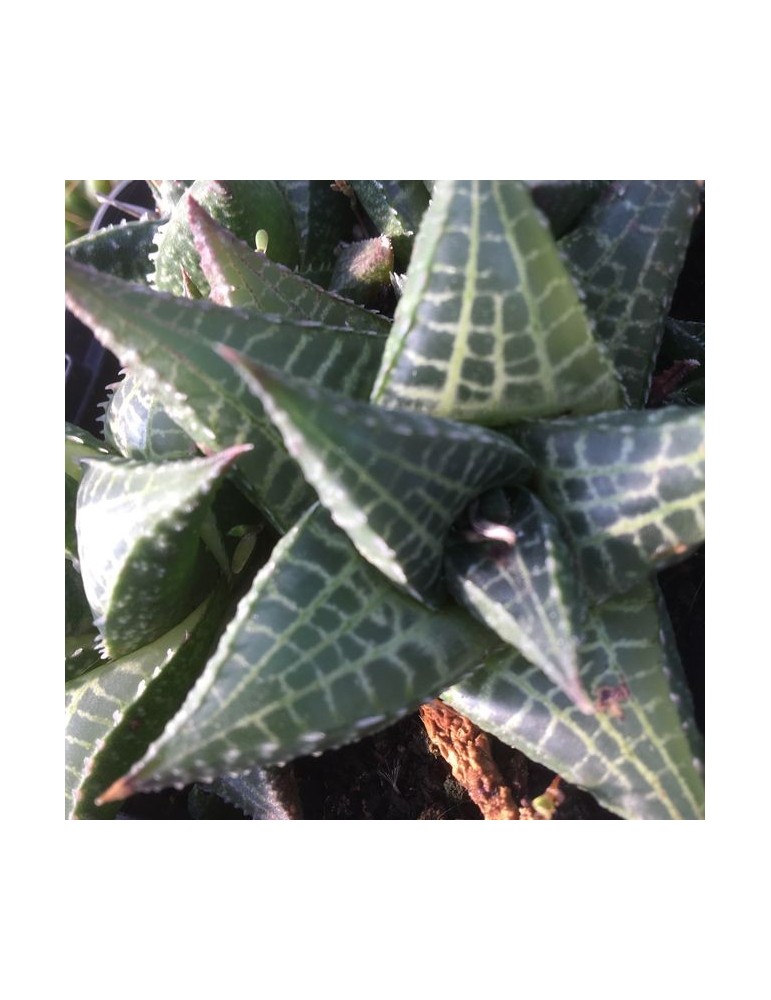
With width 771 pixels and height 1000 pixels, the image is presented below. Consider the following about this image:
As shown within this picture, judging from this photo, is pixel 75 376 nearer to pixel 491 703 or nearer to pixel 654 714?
pixel 491 703

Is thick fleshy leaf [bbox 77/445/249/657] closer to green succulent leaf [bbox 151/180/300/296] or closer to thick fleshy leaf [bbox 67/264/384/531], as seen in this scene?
thick fleshy leaf [bbox 67/264/384/531]

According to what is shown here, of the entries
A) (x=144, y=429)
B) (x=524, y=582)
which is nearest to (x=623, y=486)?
(x=524, y=582)

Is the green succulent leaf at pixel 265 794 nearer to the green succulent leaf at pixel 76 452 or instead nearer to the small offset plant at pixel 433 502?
the small offset plant at pixel 433 502

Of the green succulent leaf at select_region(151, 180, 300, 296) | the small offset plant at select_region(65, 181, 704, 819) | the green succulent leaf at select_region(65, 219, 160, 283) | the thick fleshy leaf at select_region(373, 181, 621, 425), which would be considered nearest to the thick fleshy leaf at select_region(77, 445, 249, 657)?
the small offset plant at select_region(65, 181, 704, 819)

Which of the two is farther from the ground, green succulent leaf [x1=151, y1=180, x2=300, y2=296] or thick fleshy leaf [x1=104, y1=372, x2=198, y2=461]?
green succulent leaf [x1=151, y1=180, x2=300, y2=296]

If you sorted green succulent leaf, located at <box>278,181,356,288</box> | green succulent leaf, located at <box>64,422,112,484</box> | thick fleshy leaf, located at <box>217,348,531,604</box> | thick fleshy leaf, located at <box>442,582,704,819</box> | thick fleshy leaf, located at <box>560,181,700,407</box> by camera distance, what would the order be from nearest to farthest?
1. thick fleshy leaf, located at <box>217,348,531,604</box>
2. thick fleshy leaf, located at <box>442,582,704,819</box>
3. thick fleshy leaf, located at <box>560,181,700,407</box>
4. green succulent leaf, located at <box>64,422,112,484</box>
5. green succulent leaf, located at <box>278,181,356,288</box>

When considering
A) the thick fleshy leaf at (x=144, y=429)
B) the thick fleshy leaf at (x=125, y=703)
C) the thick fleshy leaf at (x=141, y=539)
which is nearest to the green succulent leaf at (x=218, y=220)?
the thick fleshy leaf at (x=144, y=429)

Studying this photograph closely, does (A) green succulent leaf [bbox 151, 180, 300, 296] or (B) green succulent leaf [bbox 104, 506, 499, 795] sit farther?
(A) green succulent leaf [bbox 151, 180, 300, 296]

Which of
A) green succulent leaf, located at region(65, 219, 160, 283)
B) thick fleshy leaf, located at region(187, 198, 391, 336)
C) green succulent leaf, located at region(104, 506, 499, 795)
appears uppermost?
green succulent leaf, located at region(65, 219, 160, 283)
